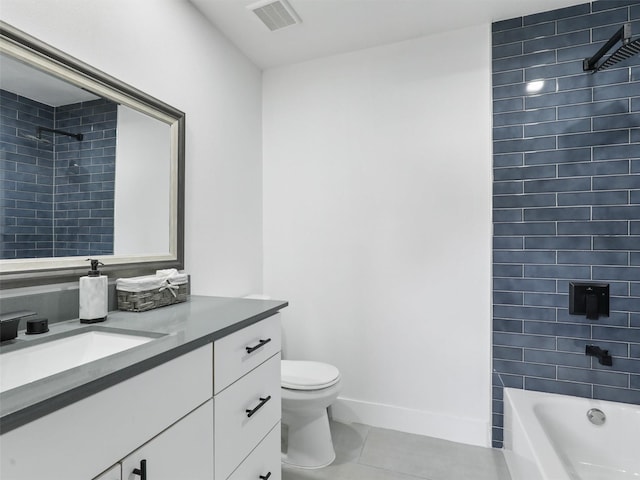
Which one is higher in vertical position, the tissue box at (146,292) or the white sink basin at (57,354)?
the tissue box at (146,292)

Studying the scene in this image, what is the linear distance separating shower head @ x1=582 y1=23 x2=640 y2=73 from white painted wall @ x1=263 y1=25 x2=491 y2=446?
51 cm

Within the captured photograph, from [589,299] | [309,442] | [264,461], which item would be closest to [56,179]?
[264,461]

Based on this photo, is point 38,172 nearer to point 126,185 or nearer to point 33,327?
point 126,185

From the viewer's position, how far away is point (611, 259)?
6.05ft

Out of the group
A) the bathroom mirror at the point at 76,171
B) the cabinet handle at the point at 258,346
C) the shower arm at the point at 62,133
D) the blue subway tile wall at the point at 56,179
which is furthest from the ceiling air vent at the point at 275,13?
the cabinet handle at the point at 258,346

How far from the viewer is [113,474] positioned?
0.74 meters

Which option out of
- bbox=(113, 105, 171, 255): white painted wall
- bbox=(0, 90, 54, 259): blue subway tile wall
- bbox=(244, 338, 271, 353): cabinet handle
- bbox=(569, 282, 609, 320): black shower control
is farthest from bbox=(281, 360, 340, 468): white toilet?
bbox=(569, 282, 609, 320): black shower control

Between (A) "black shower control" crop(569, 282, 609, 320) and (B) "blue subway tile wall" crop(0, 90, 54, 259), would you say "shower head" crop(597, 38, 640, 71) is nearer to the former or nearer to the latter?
(A) "black shower control" crop(569, 282, 609, 320)

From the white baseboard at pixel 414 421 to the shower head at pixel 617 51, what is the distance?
204 cm

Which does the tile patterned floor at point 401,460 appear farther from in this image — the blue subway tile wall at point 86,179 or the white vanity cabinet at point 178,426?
the blue subway tile wall at point 86,179

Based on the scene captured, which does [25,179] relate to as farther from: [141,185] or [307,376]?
[307,376]

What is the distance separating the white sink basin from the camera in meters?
0.89

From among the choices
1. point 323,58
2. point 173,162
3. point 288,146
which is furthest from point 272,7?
point 173,162

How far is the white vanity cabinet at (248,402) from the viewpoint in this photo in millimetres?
1088
